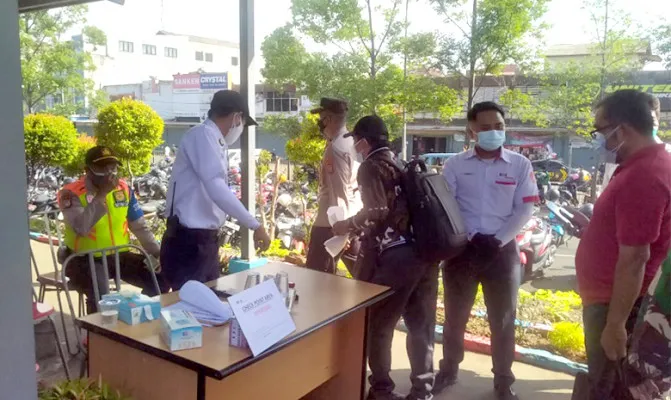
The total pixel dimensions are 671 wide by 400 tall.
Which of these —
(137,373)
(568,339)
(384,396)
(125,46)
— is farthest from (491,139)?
(125,46)

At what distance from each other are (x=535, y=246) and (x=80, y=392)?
18.2 feet

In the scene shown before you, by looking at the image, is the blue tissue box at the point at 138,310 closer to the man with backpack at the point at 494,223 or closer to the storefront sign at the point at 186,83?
the man with backpack at the point at 494,223

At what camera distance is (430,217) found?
2738 mm

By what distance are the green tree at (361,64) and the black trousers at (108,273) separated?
Answer: 14.0 ft

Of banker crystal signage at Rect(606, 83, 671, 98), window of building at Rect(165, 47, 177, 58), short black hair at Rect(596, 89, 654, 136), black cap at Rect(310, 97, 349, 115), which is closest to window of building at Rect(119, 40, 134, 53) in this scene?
window of building at Rect(165, 47, 177, 58)

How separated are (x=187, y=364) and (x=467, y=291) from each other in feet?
6.15

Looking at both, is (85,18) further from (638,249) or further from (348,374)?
(638,249)

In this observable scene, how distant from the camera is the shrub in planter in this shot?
1813 millimetres

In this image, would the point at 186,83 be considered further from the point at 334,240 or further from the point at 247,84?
the point at 334,240

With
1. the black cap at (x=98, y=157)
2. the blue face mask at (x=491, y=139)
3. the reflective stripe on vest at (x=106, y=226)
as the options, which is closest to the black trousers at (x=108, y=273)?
the reflective stripe on vest at (x=106, y=226)

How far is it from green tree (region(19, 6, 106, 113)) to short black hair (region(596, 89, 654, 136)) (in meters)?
11.8

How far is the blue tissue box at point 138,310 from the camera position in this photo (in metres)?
2.09

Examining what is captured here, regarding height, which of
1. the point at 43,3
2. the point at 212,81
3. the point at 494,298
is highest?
the point at 212,81

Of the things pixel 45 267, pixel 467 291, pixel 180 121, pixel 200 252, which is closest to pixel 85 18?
pixel 45 267
